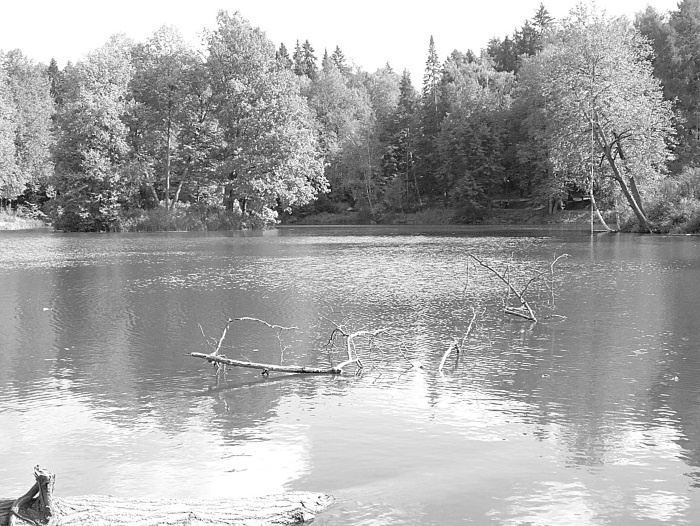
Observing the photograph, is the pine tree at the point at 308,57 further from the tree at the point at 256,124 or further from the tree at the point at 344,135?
the tree at the point at 256,124

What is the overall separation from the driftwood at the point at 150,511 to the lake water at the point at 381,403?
0.34 meters

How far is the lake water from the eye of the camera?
7375 mm

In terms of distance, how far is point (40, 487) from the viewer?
213 inches

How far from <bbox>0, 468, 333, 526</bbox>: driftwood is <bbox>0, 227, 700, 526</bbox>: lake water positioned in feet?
1.12

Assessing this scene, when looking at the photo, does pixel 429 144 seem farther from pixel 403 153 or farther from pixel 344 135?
pixel 344 135

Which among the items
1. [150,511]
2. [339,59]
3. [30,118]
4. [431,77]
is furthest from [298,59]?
[150,511]

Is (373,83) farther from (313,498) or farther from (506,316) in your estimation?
(313,498)

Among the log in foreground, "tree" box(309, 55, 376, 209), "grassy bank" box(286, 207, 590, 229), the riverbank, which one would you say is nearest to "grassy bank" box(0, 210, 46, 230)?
the riverbank

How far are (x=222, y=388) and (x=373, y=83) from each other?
11808 cm

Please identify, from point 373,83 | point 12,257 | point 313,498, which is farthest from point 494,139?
point 313,498

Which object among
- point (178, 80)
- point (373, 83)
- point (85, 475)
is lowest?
point (85, 475)

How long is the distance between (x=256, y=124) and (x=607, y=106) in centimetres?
2832

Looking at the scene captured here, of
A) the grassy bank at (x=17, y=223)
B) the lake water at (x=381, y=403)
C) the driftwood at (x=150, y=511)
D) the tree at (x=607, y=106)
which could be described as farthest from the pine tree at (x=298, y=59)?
the driftwood at (x=150, y=511)

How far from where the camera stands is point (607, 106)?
51812 mm
